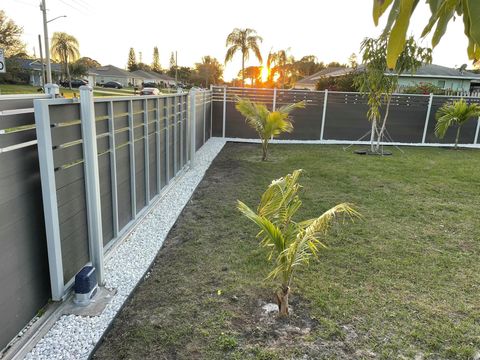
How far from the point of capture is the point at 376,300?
109 inches

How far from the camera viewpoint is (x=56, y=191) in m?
2.38

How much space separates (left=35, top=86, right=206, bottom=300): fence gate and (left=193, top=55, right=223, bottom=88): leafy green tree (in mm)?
44102

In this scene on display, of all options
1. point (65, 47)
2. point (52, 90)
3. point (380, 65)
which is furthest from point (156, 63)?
point (52, 90)

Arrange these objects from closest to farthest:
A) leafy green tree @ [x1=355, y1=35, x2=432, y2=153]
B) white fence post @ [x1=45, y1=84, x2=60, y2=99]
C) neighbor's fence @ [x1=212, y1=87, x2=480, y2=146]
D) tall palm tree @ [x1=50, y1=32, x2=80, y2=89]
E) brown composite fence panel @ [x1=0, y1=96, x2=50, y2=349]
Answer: brown composite fence panel @ [x1=0, y1=96, x2=50, y2=349] < white fence post @ [x1=45, y1=84, x2=60, y2=99] < leafy green tree @ [x1=355, y1=35, x2=432, y2=153] < neighbor's fence @ [x1=212, y1=87, x2=480, y2=146] < tall palm tree @ [x1=50, y1=32, x2=80, y2=89]

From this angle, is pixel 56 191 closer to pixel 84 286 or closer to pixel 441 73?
pixel 84 286

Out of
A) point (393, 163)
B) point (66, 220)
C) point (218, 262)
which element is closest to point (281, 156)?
point (393, 163)

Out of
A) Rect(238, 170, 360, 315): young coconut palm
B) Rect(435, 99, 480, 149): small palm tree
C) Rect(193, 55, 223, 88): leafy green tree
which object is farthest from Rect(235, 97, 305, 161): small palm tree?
Rect(193, 55, 223, 88): leafy green tree

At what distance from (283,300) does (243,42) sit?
21777 mm

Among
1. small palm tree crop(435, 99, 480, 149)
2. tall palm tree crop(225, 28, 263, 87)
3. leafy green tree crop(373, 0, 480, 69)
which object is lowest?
small palm tree crop(435, 99, 480, 149)

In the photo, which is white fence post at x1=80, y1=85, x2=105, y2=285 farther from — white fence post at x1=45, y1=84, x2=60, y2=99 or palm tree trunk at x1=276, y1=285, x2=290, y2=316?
palm tree trunk at x1=276, y1=285, x2=290, y2=316

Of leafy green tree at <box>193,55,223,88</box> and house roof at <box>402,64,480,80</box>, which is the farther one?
leafy green tree at <box>193,55,223,88</box>

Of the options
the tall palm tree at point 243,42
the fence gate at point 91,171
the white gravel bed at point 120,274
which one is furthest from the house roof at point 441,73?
the fence gate at point 91,171

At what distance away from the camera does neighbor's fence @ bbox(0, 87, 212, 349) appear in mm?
2055

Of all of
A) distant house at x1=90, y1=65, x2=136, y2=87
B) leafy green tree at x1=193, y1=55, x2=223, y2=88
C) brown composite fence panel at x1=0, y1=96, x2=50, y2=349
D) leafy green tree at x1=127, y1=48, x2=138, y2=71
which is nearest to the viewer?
brown composite fence panel at x1=0, y1=96, x2=50, y2=349
